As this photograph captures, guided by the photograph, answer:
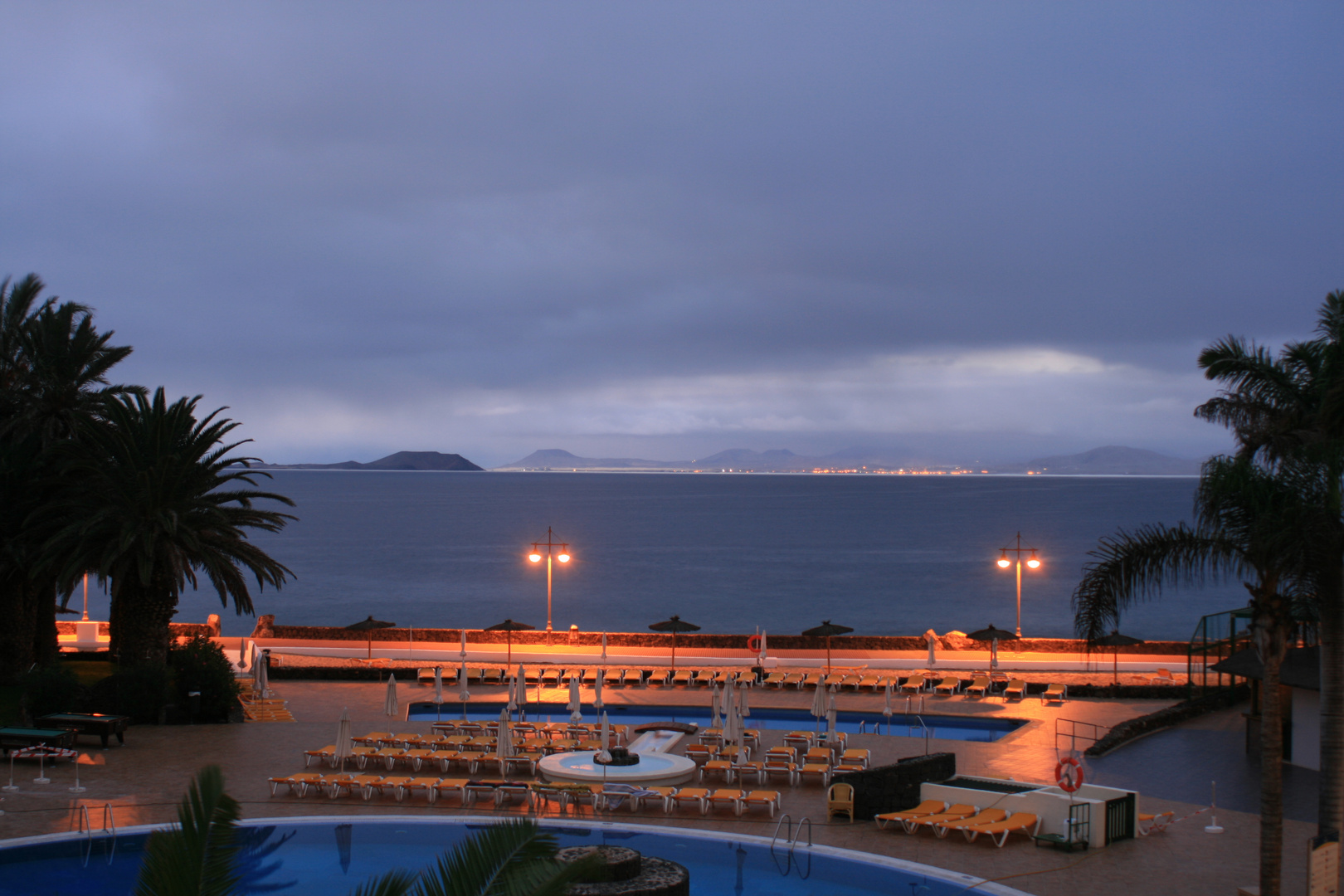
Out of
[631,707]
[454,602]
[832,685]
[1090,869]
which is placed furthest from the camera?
[454,602]

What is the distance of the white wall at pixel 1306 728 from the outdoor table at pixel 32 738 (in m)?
21.7

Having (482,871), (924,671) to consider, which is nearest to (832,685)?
(924,671)

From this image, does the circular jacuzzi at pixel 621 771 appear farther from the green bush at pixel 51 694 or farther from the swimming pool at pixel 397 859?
the green bush at pixel 51 694

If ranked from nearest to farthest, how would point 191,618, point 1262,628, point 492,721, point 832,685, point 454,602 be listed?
point 1262,628 → point 492,721 → point 832,685 → point 191,618 → point 454,602

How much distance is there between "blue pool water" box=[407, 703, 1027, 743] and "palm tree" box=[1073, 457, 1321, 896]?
11472mm

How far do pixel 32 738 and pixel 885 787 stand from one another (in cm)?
1451

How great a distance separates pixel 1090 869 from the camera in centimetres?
1257

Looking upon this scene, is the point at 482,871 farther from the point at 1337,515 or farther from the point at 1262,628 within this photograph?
the point at 1337,515

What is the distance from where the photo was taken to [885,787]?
14.9 meters

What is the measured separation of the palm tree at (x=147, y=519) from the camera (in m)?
22.4

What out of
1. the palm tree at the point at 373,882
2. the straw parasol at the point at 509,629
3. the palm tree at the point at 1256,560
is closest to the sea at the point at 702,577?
the straw parasol at the point at 509,629

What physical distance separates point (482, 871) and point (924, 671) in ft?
76.3

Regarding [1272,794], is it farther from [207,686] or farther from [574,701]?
[207,686]

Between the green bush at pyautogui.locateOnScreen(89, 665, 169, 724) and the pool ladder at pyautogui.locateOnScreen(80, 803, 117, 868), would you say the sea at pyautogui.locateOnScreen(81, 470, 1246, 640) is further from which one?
the pool ladder at pyautogui.locateOnScreen(80, 803, 117, 868)
